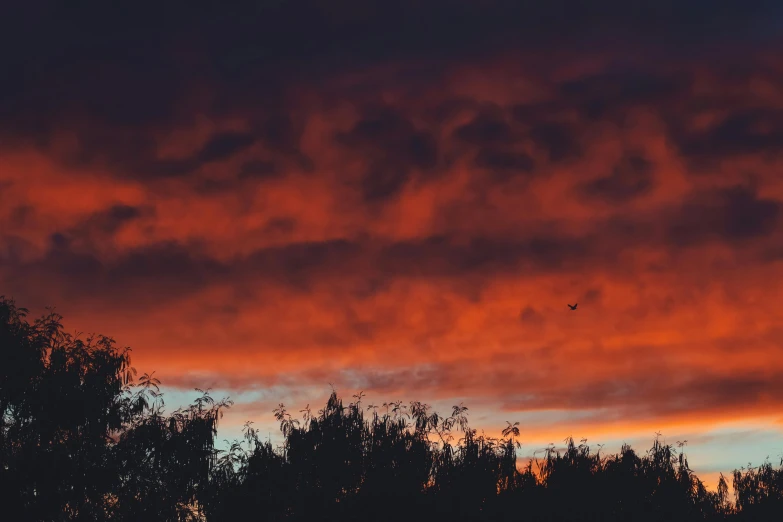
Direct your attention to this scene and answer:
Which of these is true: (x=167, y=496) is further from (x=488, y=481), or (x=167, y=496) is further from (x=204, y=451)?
(x=488, y=481)

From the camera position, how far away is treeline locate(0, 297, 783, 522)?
27.2m

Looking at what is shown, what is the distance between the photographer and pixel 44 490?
26406 mm

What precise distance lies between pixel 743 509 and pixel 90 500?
3518 centimetres

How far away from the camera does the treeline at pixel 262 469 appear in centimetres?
2717

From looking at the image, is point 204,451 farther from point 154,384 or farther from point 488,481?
point 488,481

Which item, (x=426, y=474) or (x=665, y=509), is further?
(x=665, y=509)

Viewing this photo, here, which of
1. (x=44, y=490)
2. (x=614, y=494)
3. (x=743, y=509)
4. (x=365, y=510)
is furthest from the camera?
(x=743, y=509)

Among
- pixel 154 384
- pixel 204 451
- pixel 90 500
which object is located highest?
pixel 154 384

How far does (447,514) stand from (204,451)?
30.8 feet

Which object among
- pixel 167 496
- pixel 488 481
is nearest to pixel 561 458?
pixel 488 481

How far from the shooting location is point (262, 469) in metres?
35.6

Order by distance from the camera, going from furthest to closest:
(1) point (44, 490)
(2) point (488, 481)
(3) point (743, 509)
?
1. (3) point (743, 509)
2. (2) point (488, 481)
3. (1) point (44, 490)

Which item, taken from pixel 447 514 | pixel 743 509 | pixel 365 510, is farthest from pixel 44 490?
pixel 743 509

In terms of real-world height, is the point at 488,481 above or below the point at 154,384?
below
